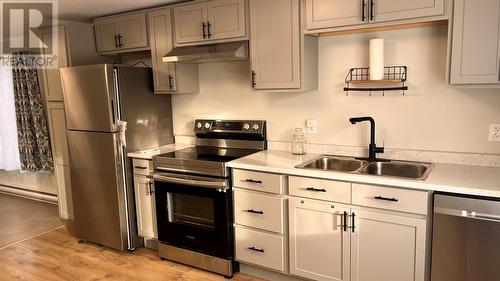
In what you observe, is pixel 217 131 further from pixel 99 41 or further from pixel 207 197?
pixel 99 41

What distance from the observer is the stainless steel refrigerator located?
10.6 feet

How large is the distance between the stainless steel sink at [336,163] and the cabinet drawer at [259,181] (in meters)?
0.29

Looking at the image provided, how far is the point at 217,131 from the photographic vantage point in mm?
3539

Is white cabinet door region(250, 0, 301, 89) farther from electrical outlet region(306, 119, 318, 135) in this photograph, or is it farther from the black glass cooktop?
the black glass cooktop

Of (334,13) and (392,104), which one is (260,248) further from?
(334,13)

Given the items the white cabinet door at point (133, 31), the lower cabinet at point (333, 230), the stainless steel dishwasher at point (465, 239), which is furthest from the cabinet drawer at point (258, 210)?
the white cabinet door at point (133, 31)

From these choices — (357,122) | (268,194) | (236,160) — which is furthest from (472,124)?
(236,160)

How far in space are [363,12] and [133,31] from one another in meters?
2.17

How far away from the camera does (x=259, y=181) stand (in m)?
2.71

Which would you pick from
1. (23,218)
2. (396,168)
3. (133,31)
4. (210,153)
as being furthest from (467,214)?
(23,218)

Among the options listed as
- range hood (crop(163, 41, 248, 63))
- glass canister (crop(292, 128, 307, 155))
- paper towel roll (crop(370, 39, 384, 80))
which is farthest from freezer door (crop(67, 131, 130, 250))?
paper towel roll (crop(370, 39, 384, 80))

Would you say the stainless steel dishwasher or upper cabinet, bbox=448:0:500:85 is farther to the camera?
upper cabinet, bbox=448:0:500:85

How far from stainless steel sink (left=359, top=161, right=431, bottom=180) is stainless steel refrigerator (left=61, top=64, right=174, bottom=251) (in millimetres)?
2034

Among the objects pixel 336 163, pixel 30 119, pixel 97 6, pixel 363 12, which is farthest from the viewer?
pixel 30 119
